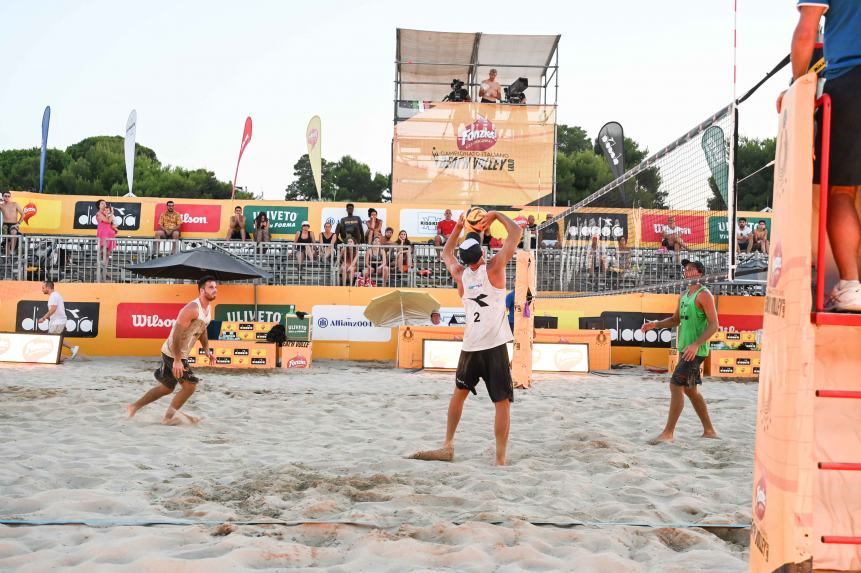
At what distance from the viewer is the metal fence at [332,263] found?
16.3 metres

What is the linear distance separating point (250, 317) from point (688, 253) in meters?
9.51

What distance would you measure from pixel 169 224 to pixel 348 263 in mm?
4781

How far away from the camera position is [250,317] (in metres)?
16.0

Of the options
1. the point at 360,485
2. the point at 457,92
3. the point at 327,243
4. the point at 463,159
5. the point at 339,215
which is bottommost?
the point at 360,485

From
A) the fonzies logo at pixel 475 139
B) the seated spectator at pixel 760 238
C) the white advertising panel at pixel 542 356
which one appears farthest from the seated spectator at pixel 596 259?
the fonzies logo at pixel 475 139

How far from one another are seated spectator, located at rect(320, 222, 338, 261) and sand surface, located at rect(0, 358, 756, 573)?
710cm

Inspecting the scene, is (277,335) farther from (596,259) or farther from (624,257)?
(624,257)

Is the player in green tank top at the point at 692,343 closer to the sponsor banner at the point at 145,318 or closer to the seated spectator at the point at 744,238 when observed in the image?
the seated spectator at the point at 744,238

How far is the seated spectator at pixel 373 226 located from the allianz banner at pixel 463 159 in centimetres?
355

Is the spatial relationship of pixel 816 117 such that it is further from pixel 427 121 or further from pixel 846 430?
pixel 427 121

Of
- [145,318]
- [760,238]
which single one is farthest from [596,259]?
[145,318]

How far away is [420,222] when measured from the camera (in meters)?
19.7

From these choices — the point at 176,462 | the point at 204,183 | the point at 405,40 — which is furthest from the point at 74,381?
the point at 204,183

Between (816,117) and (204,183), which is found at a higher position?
(204,183)
